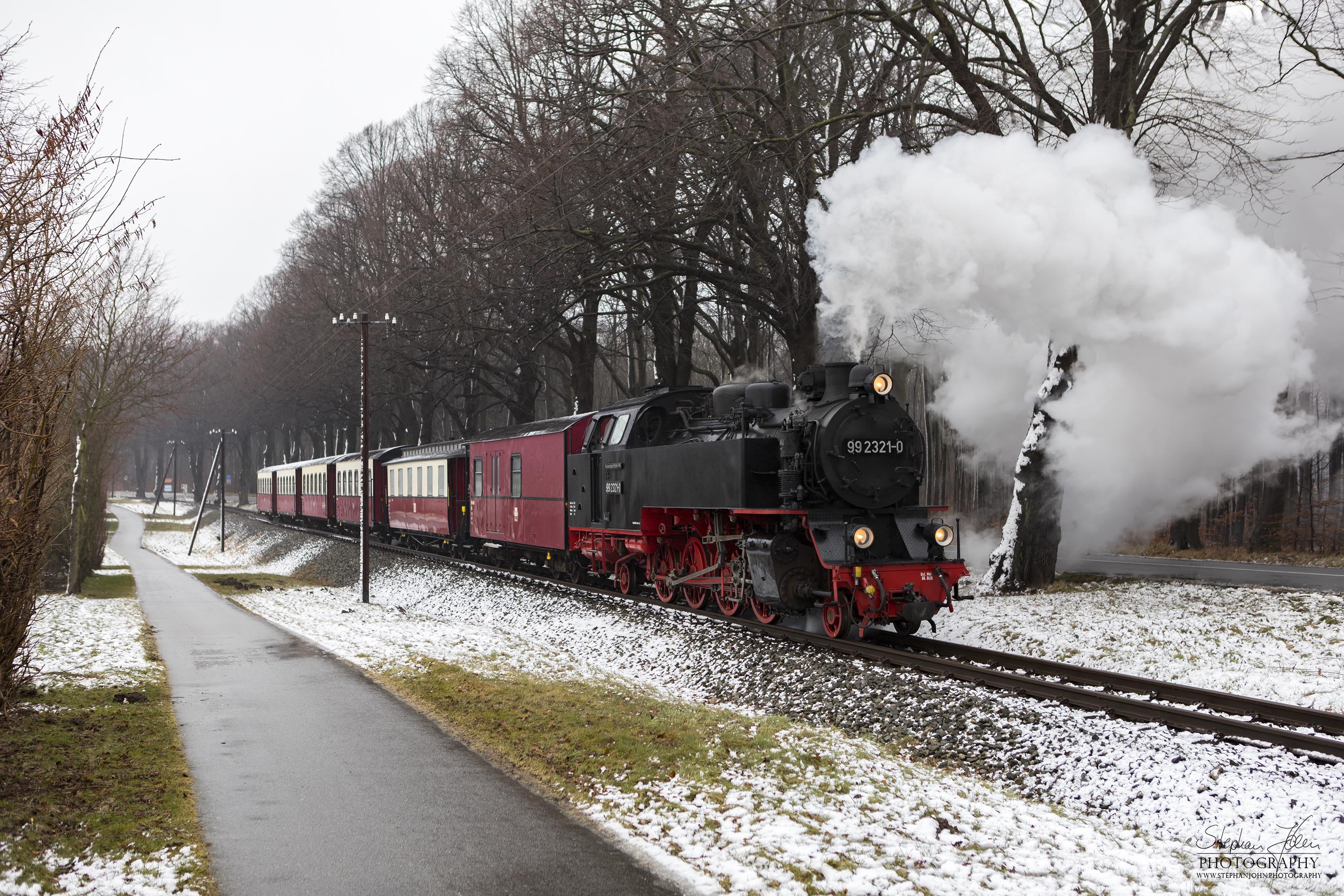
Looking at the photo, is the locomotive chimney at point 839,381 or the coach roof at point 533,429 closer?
the locomotive chimney at point 839,381

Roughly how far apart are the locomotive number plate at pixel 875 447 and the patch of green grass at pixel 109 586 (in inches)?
637

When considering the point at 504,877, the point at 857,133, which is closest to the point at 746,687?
the point at 504,877

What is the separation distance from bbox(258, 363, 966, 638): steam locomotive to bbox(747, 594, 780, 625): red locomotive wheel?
20 millimetres

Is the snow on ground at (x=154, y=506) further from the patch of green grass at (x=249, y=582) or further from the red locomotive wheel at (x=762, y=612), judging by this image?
the red locomotive wheel at (x=762, y=612)

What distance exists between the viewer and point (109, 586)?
22500 millimetres

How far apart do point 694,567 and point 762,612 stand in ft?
4.77

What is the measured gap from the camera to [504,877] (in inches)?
195

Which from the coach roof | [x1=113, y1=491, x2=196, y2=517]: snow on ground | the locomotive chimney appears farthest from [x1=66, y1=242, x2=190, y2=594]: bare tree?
[x1=113, y1=491, x2=196, y2=517]: snow on ground

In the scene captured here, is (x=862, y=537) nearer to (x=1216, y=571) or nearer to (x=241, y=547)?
(x=1216, y=571)

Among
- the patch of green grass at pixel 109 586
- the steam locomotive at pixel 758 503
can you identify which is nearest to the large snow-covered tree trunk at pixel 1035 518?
the steam locomotive at pixel 758 503

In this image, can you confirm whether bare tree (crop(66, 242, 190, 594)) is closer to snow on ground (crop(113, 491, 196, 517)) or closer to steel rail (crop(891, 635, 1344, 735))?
steel rail (crop(891, 635, 1344, 735))

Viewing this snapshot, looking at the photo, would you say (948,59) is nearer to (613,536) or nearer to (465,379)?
(613,536)

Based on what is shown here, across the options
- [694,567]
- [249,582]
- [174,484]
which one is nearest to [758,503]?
[694,567]

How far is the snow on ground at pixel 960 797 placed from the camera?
16.7ft
